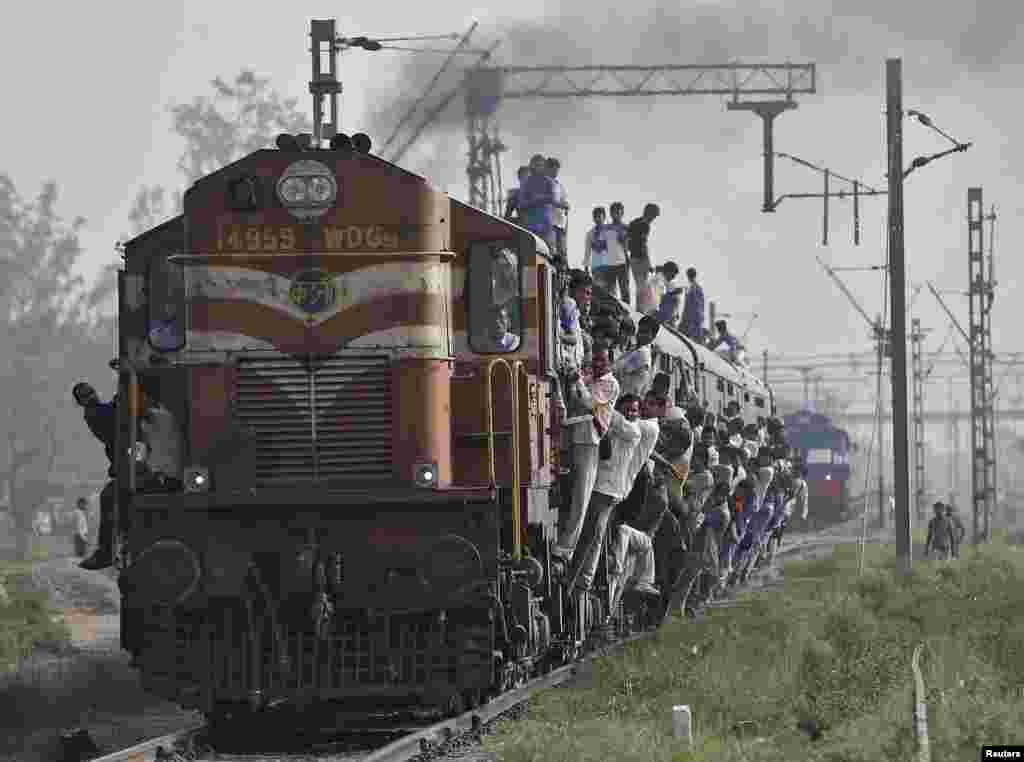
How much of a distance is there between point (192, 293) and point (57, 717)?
13.6 ft

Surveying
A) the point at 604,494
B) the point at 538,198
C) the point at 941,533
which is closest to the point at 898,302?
the point at 538,198

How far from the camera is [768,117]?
3334 cm

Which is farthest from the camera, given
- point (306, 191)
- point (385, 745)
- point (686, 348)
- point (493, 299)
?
point (686, 348)

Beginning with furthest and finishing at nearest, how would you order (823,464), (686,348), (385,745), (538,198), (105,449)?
(823,464)
(686,348)
(538,198)
(105,449)
(385,745)

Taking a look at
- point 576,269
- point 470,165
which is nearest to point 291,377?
point 576,269

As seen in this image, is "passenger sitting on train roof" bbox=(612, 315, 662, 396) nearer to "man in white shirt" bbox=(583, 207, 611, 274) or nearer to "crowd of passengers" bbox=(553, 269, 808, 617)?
"crowd of passengers" bbox=(553, 269, 808, 617)

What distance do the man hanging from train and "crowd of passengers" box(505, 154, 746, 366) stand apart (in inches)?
144

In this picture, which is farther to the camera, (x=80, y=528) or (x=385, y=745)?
(x=80, y=528)

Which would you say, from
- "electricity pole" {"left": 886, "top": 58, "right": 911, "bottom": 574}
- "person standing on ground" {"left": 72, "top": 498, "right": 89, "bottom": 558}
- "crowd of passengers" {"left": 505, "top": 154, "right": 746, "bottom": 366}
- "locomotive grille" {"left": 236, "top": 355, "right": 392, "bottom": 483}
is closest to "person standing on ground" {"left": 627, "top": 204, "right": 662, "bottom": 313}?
"crowd of passengers" {"left": 505, "top": 154, "right": 746, "bottom": 366}

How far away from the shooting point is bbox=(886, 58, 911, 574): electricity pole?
28406mm

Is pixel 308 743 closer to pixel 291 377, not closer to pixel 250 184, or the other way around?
pixel 291 377

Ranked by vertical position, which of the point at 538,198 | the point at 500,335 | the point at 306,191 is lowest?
the point at 500,335

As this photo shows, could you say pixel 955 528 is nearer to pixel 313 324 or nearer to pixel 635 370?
pixel 635 370

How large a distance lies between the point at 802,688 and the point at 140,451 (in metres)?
5.12
